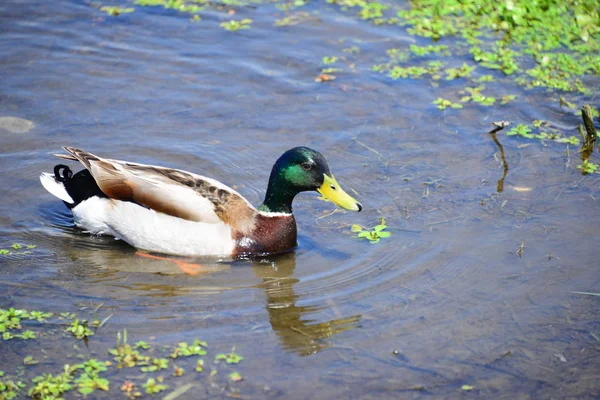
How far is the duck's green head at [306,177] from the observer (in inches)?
251

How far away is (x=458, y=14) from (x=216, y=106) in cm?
365

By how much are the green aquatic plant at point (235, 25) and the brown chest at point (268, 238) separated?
4132 millimetres

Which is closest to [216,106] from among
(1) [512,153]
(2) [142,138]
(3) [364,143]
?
(2) [142,138]

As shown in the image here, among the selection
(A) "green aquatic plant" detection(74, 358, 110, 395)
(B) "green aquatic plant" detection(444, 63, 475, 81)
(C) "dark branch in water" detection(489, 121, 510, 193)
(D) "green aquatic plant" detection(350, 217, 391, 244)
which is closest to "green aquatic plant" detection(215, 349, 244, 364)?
(A) "green aquatic plant" detection(74, 358, 110, 395)

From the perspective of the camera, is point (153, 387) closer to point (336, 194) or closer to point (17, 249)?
point (17, 249)

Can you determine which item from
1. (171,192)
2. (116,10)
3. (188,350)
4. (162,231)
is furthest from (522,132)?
(116,10)

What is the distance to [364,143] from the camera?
797 cm

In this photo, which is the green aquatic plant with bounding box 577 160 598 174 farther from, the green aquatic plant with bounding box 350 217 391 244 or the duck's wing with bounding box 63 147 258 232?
the duck's wing with bounding box 63 147 258 232

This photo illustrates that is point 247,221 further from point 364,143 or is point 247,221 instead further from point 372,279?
point 364,143

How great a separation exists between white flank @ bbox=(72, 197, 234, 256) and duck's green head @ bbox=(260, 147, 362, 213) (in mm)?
566

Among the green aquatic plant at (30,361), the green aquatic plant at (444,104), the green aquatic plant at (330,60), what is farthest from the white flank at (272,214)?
the green aquatic plant at (330,60)

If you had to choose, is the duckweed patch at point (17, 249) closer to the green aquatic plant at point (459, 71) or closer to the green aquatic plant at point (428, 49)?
the green aquatic plant at point (459, 71)

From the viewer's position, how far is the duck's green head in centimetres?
637

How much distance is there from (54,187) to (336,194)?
2316 millimetres
